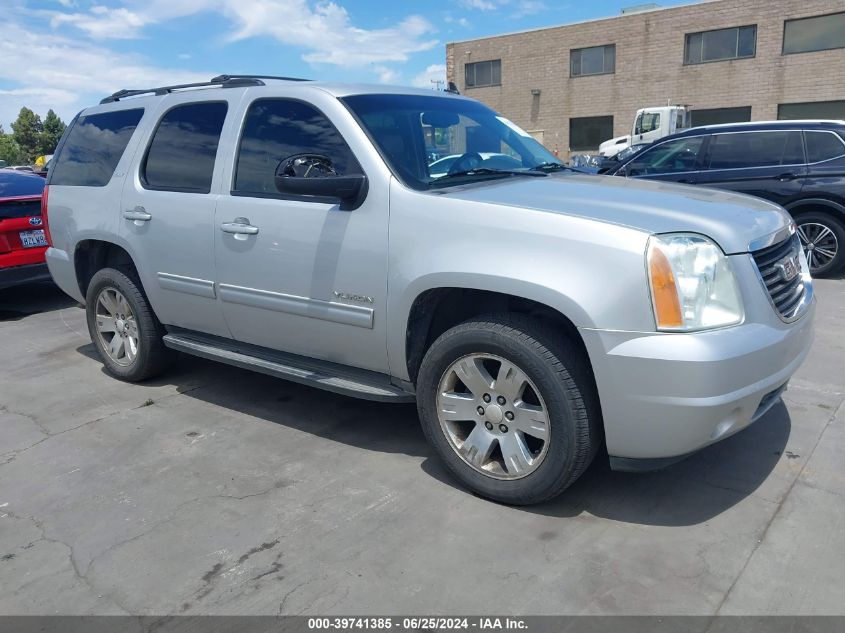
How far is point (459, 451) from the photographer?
332 cm

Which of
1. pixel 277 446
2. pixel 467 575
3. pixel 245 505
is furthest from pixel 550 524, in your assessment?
pixel 277 446

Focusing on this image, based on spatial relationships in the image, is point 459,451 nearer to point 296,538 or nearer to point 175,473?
point 296,538

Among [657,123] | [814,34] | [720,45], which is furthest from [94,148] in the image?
[720,45]

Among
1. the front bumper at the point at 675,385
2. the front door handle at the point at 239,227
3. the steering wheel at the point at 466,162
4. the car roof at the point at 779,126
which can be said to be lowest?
the front bumper at the point at 675,385

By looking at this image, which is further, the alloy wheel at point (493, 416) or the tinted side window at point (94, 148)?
the tinted side window at point (94, 148)

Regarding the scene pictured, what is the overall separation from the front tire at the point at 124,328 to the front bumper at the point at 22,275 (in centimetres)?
260

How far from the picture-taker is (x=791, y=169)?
8.03m

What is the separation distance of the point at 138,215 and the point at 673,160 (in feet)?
21.9

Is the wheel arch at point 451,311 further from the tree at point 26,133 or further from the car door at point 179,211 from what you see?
the tree at point 26,133

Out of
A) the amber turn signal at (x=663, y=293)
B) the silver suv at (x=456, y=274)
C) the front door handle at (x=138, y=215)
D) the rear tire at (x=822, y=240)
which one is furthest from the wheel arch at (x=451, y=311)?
the rear tire at (x=822, y=240)

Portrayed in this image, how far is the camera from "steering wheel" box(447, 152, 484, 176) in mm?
3728

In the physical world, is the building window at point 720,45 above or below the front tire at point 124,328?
above

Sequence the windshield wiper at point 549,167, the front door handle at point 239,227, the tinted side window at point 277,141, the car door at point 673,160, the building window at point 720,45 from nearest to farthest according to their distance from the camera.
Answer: the tinted side window at point 277,141
the front door handle at point 239,227
the windshield wiper at point 549,167
the car door at point 673,160
the building window at point 720,45

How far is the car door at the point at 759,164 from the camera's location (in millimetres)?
8031
